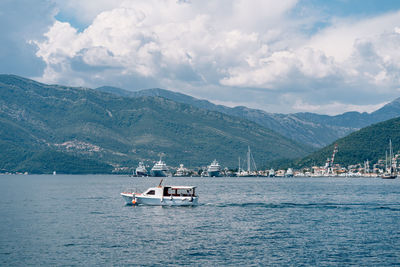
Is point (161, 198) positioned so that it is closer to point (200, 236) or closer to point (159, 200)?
point (159, 200)

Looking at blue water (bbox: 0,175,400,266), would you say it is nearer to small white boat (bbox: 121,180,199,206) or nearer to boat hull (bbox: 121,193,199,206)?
boat hull (bbox: 121,193,199,206)

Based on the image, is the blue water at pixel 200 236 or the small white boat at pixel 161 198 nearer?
the blue water at pixel 200 236

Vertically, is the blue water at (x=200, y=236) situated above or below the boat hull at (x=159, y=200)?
below

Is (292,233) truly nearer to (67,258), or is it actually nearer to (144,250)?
(144,250)

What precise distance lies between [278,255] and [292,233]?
18.9 m

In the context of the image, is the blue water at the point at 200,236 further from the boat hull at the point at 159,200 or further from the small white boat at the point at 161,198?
the small white boat at the point at 161,198

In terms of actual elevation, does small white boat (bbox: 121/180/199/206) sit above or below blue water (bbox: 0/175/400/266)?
above

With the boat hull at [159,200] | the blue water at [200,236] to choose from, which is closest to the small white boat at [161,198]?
the boat hull at [159,200]

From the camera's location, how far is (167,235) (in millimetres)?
82812

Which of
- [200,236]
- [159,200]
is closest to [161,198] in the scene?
[159,200]

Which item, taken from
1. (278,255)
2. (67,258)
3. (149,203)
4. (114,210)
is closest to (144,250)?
(67,258)

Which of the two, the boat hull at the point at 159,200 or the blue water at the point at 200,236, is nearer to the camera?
the blue water at the point at 200,236

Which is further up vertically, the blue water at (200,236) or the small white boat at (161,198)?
the small white boat at (161,198)

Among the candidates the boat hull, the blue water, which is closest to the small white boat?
the boat hull
